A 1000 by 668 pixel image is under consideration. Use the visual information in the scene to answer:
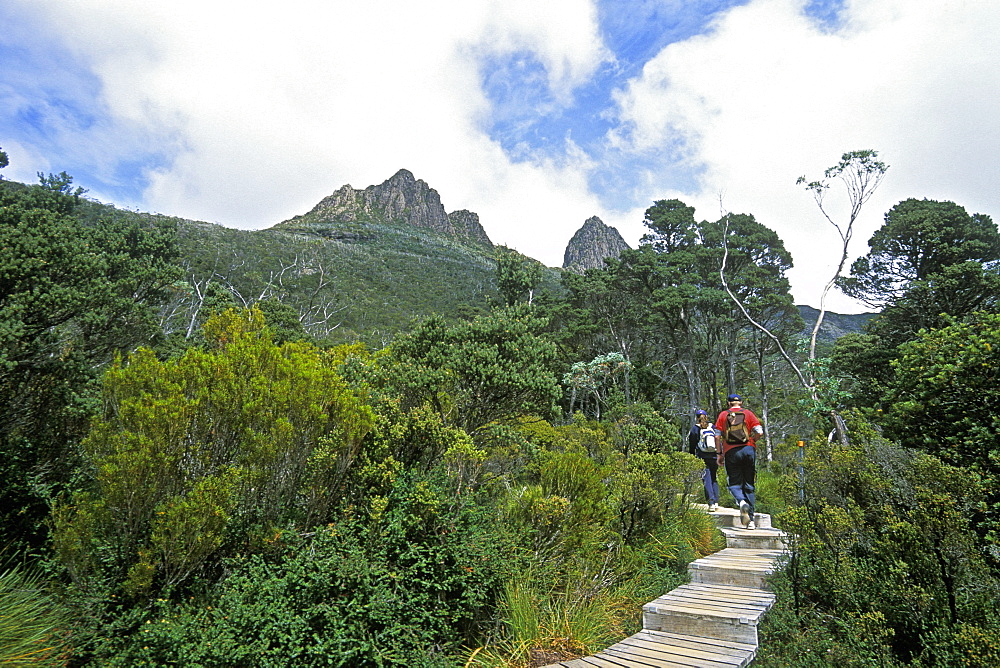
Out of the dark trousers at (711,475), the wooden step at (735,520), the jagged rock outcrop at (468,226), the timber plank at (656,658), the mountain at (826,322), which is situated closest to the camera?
the timber plank at (656,658)

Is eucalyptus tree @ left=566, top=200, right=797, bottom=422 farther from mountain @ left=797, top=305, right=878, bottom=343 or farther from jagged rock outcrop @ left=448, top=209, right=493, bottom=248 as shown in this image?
jagged rock outcrop @ left=448, top=209, right=493, bottom=248

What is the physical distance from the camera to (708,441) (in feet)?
24.7

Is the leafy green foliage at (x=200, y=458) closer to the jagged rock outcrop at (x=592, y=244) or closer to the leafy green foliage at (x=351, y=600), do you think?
the leafy green foliage at (x=351, y=600)

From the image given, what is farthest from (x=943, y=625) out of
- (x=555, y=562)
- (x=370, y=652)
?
(x=370, y=652)

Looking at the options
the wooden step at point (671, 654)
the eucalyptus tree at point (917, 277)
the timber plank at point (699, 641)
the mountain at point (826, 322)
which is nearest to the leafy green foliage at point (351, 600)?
the wooden step at point (671, 654)

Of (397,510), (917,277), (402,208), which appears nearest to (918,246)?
(917,277)

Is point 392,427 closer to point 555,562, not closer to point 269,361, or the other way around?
point 269,361

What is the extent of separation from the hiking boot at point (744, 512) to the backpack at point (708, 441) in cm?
127

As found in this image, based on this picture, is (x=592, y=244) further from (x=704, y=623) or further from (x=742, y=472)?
(x=704, y=623)

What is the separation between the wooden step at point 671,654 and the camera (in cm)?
314

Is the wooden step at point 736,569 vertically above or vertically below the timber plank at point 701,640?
above

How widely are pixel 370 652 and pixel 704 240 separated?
25.8 m

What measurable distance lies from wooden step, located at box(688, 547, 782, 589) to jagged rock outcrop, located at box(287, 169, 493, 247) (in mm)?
84930

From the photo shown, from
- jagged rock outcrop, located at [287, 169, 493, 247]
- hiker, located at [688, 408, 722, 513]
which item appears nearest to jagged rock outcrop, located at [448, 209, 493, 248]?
jagged rock outcrop, located at [287, 169, 493, 247]
